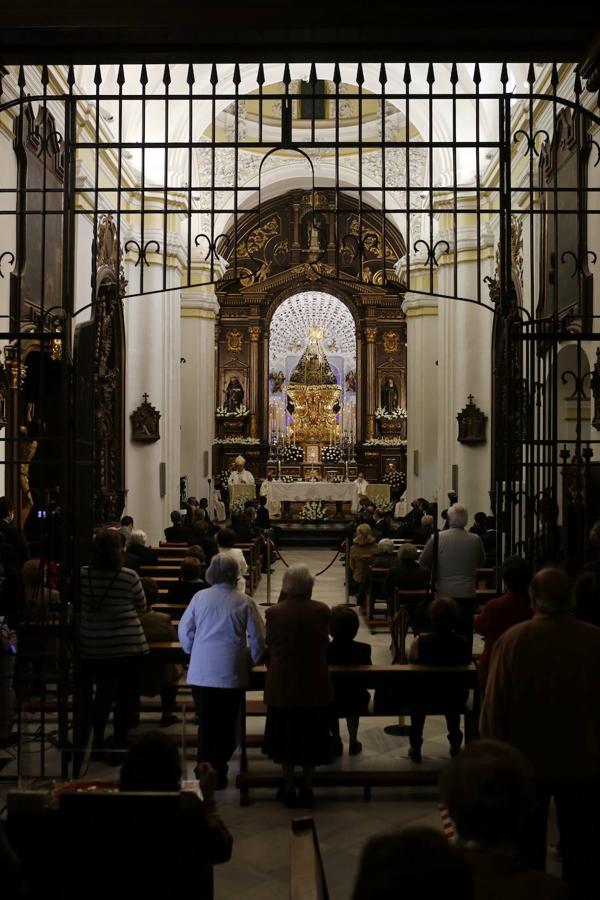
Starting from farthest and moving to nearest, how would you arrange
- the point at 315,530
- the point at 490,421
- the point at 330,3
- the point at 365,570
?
the point at 315,530 → the point at 490,421 → the point at 365,570 → the point at 330,3

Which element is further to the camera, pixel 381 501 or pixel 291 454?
pixel 291 454

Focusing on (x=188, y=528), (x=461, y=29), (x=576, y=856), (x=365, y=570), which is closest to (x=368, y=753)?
(x=576, y=856)

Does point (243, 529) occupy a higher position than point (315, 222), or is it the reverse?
point (315, 222)

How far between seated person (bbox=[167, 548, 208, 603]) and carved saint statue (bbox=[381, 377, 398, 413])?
22.3 m

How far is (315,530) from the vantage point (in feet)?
79.7

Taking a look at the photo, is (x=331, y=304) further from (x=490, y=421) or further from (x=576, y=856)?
(x=576, y=856)

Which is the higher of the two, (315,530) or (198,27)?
(198,27)

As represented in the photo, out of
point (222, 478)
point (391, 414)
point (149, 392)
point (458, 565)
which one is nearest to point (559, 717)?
Answer: point (458, 565)

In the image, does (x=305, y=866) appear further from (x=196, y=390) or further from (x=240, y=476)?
(x=240, y=476)

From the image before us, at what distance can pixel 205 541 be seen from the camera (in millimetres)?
11828

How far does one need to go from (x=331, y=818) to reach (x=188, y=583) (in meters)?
3.29

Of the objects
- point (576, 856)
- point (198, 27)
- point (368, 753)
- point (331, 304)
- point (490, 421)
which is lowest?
point (368, 753)

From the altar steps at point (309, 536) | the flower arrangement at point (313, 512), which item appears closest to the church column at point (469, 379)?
the altar steps at point (309, 536)

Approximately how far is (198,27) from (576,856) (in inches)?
189
